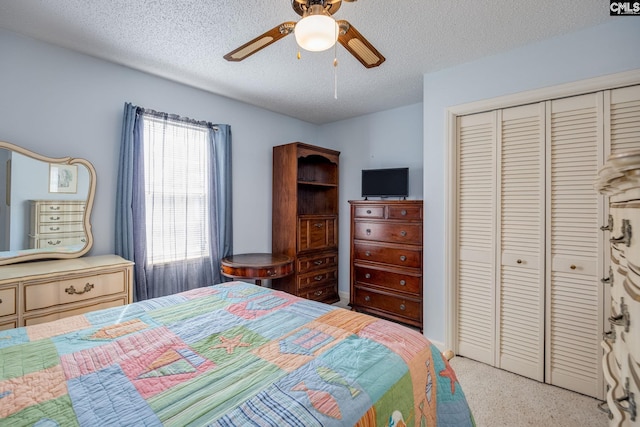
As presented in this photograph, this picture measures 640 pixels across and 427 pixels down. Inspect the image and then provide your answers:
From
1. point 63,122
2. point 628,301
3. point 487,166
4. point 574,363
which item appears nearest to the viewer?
point 628,301

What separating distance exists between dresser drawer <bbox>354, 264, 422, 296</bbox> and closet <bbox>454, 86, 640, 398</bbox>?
17.8 inches

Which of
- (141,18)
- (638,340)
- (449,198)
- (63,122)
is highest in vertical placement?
(141,18)

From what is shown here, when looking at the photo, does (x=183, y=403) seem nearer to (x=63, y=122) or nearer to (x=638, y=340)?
(x=638, y=340)

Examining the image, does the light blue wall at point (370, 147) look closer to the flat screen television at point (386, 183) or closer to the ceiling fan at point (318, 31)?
the flat screen television at point (386, 183)

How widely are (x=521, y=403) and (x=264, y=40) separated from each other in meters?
2.81

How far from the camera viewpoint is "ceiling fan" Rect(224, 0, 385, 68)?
1258 millimetres

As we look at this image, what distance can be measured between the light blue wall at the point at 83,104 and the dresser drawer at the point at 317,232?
90cm

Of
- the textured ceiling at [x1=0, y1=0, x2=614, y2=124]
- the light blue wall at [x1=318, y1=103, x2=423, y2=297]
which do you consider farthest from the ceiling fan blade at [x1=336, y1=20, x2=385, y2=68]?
the light blue wall at [x1=318, y1=103, x2=423, y2=297]

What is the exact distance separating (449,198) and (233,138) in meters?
2.48

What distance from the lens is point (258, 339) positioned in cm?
128

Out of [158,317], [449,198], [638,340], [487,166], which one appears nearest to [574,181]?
[487,166]

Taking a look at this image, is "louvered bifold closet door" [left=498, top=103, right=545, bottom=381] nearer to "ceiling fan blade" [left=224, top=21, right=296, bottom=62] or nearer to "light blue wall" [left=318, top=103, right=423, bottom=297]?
→ "light blue wall" [left=318, top=103, right=423, bottom=297]

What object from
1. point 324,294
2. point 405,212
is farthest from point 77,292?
point 405,212

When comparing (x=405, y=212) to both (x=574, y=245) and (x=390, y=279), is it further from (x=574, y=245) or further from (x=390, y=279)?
(x=574, y=245)
